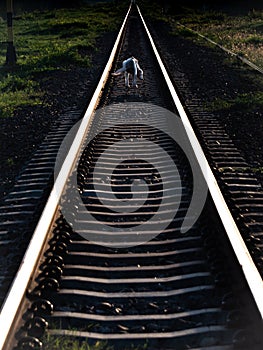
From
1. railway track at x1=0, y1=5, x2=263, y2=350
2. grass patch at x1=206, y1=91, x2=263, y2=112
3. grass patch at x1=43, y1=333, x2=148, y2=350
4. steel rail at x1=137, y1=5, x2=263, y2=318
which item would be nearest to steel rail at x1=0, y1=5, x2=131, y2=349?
railway track at x1=0, y1=5, x2=263, y2=350

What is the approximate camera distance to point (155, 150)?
6375 mm

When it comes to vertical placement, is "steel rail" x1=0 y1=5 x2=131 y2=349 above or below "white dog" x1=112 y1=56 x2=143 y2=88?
above

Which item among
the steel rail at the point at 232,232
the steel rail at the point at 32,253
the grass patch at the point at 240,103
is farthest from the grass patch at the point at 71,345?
the grass patch at the point at 240,103

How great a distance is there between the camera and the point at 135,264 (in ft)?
12.8

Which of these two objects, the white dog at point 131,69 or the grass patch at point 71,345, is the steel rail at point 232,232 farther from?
the white dog at point 131,69

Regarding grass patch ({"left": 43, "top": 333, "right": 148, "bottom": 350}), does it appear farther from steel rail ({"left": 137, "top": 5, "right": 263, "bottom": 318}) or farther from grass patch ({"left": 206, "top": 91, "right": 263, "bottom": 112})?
grass patch ({"left": 206, "top": 91, "right": 263, "bottom": 112})

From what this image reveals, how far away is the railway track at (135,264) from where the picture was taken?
10.2 ft

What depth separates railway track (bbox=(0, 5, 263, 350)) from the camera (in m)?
3.11

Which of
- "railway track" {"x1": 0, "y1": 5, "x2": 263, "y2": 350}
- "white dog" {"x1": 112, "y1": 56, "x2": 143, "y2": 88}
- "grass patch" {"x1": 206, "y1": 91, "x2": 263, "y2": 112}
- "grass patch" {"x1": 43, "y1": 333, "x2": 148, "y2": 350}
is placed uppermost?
"grass patch" {"x1": 43, "y1": 333, "x2": 148, "y2": 350}

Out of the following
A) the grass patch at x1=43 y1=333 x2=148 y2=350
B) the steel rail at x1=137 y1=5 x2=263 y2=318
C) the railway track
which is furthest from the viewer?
the steel rail at x1=137 y1=5 x2=263 y2=318

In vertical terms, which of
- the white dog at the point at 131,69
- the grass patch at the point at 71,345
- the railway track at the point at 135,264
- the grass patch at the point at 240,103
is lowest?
the grass patch at the point at 240,103

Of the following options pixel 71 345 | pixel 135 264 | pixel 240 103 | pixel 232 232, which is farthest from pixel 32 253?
pixel 240 103

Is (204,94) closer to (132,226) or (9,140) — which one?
(9,140)

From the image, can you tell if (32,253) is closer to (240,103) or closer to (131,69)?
(240,103)
